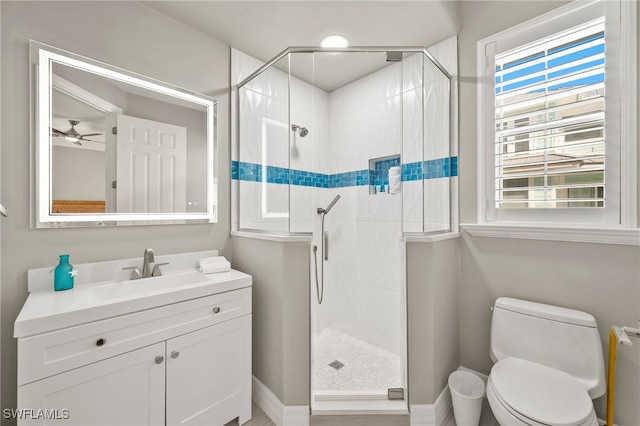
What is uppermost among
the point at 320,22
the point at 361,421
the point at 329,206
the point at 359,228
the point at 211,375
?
the point at 320,22

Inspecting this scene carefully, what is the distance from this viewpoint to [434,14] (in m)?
1.82

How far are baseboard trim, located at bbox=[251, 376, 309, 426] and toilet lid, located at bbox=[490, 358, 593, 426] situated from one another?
104 cm

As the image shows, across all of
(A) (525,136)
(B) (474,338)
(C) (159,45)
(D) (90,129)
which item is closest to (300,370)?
(B) (474,338)

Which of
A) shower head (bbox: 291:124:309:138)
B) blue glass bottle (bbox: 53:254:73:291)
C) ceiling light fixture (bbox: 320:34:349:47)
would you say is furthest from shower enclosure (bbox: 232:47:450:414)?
blue glass bottle (bbox: 53:254:73:291)

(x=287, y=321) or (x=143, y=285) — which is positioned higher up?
(x=143, y=285)

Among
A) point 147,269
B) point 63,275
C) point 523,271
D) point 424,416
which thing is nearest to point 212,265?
point 147,269

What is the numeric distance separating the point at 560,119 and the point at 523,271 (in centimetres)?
91

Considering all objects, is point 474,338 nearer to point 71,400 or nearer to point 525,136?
point 525,136

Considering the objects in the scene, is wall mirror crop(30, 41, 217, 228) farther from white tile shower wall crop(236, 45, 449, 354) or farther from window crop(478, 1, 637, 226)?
window crop(478, 1, 637, 226)

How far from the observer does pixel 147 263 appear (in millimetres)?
1670

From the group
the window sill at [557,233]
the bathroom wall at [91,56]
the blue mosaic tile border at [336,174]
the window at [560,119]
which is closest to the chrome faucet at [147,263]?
the bathroom wall at [91,56]

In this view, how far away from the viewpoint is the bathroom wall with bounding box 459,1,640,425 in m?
1.42

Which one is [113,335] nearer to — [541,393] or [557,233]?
[541,393]

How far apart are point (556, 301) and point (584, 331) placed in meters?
0.22
